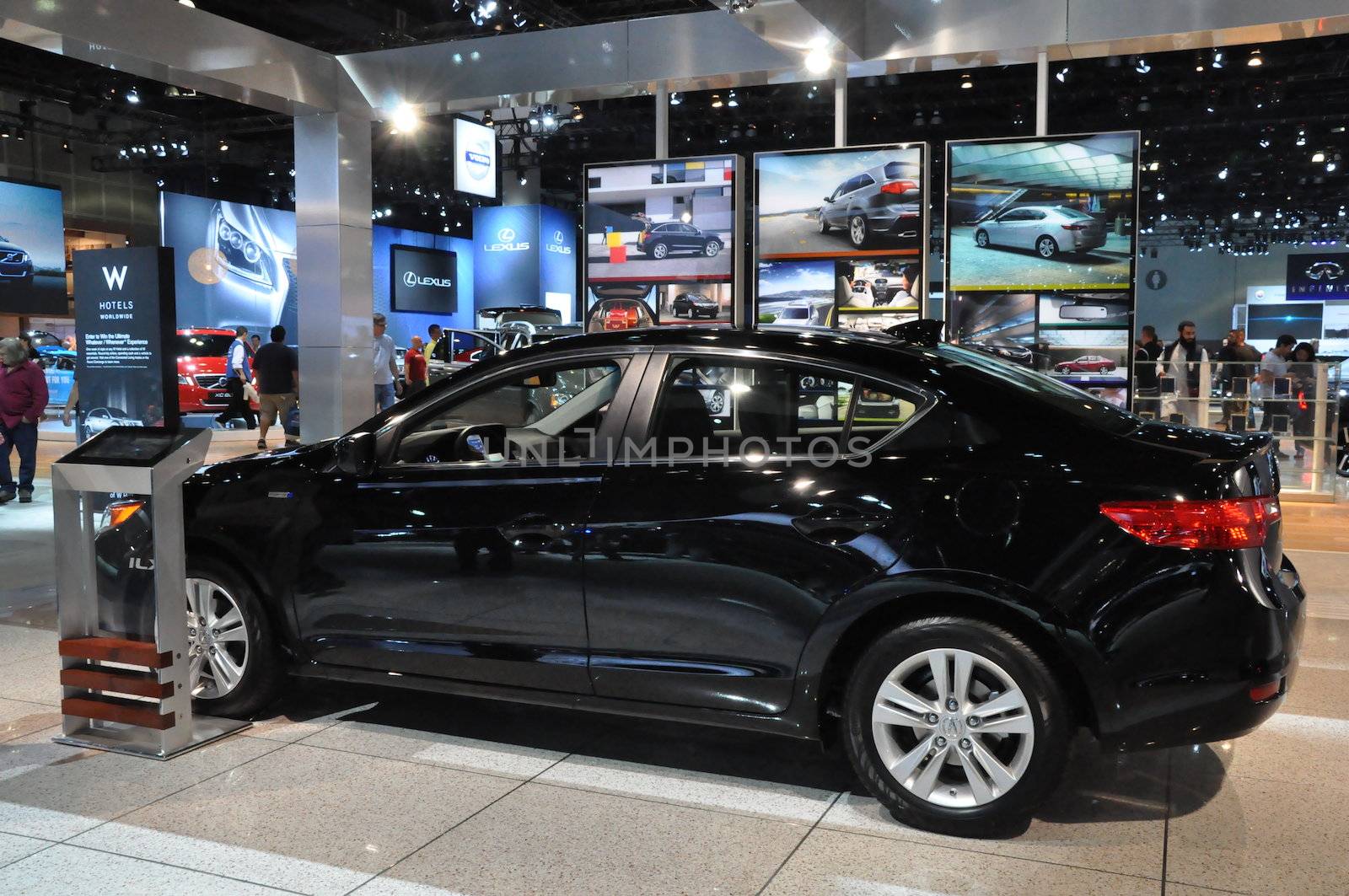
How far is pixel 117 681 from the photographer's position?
3.99 metres

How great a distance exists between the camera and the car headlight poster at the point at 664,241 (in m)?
9.40

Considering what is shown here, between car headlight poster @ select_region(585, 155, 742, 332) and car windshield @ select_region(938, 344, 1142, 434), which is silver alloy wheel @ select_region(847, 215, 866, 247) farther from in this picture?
car windshield @ select_region(938, 344, 1142, 434)

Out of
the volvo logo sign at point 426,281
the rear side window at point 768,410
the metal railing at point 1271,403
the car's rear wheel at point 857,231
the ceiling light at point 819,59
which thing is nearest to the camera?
the rear side window at point 768,410

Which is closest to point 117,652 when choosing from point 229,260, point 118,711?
point 118,711

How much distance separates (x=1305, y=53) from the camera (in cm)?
1664

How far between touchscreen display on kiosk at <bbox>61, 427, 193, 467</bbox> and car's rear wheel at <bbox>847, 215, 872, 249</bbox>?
620 cm

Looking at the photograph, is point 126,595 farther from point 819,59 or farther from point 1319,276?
point 1319,276

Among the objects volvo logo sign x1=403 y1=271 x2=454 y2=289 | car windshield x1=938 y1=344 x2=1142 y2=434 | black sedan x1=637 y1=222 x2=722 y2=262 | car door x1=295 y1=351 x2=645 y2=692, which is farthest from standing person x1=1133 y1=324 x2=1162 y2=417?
volvo logo sign x1=403 y1=271 x2=454 y2=289

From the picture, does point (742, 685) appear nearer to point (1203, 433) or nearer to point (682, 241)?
point (1203, 433)

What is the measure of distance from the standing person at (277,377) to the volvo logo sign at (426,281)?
13999 mm

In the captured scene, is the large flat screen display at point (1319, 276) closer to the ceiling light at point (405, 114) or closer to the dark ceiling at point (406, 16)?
the dark ceiling at point (406, 16)

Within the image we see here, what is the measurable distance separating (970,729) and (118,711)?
9.77 ft

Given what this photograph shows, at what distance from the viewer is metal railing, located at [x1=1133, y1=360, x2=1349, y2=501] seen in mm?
10945

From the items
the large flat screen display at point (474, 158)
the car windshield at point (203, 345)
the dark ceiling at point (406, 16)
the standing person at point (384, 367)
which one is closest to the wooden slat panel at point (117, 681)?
the standing person at point (384, 367)
